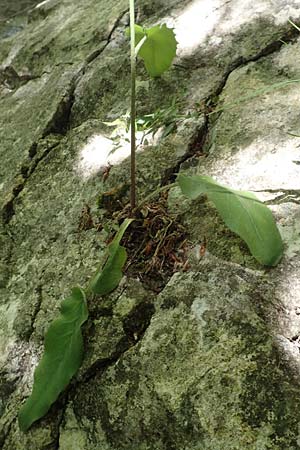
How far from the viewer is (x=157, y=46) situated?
1.47 m

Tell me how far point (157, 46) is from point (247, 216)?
70cm

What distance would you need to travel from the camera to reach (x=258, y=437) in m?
0.81

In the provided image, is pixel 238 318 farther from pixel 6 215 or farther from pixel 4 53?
pixel 4 53

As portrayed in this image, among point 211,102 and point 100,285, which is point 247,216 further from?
point 211,102

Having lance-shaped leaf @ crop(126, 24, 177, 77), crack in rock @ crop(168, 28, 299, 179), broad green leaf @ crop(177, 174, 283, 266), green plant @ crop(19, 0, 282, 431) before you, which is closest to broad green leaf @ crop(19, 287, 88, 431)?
green plant @ crop(19, 0, 282, 431)

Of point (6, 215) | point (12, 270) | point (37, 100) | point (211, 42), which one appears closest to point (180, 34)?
point (211, 42)

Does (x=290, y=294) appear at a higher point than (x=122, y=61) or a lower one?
lower

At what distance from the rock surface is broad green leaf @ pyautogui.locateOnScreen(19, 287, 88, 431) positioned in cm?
4

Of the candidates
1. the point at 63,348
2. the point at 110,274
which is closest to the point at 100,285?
the point at 110,274

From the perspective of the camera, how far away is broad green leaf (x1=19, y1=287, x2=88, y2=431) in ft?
3.21

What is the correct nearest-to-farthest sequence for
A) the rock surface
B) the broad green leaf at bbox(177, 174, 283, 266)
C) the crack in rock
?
the rock surface < the broad green leaf at bbox(177, 174, 283, 266) < the crack in rock

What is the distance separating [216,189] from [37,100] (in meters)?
1.11

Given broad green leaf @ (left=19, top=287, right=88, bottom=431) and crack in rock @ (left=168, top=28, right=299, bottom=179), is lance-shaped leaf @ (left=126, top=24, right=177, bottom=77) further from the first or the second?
broad green leaf @ (left=19, top=287, right=88, bottom=431)

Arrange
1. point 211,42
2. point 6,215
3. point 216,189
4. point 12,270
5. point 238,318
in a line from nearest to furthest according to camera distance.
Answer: point 238,318, point 216,189, point 12,270, point 6,215, point 211,42
